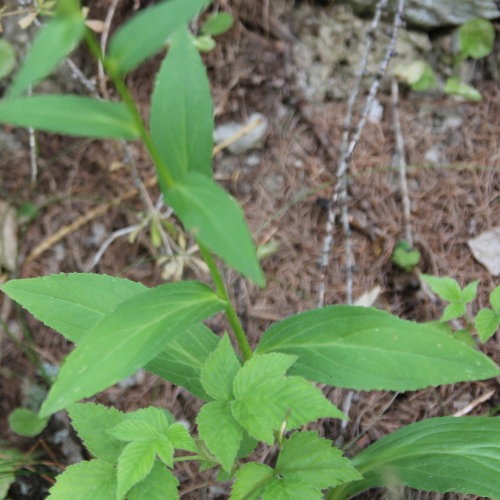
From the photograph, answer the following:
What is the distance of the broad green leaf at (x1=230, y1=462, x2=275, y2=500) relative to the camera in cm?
155

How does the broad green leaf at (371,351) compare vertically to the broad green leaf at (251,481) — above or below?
above

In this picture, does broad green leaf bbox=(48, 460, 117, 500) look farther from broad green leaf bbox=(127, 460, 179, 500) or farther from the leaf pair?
the leaf pair

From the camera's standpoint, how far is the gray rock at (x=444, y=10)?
2961mm

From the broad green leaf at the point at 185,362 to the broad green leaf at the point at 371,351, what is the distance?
0.83 feet

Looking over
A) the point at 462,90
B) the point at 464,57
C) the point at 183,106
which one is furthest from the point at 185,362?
the point at 464,57

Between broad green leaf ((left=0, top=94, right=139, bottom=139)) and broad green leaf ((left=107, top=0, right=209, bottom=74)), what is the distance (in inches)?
3.8

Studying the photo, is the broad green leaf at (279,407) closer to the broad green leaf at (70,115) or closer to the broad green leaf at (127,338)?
the broad green leaf at (127,338)

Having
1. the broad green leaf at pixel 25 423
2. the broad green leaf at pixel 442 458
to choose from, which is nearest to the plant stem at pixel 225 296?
the broad green leaf at pixel 442 458

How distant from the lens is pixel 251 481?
157 cm

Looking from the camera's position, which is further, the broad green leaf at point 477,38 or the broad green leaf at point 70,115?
the broad green leaf at point 477,38

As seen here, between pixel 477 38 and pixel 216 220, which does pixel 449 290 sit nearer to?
pixel 216 220

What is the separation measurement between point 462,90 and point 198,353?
2.16 m

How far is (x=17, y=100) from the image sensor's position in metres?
0.98

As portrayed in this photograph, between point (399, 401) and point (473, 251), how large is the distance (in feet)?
2.82
